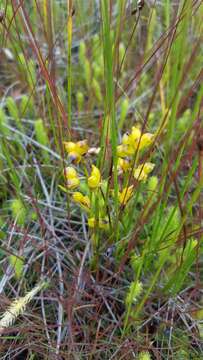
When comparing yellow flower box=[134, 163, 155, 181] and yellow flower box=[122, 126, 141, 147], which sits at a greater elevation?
yellow flower box=[122, 126, 141, 147]

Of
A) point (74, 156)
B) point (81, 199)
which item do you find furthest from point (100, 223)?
point (74, 156)

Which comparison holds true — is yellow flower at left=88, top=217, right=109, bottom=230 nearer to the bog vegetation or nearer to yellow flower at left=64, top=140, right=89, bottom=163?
the bog vegetation

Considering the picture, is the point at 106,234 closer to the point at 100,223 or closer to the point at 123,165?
the point at 100,223

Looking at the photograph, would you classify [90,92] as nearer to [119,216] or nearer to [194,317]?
[119,216]

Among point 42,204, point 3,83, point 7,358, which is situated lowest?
point 7,358

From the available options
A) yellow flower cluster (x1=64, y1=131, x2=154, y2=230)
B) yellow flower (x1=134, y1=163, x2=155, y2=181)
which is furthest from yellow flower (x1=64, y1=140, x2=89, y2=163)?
yellow flower (x1=134, y1=163, x2=155, y2=181)

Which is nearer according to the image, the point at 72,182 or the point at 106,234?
the point at 72,182

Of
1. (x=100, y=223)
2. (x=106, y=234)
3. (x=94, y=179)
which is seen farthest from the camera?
(x=106, y=234)

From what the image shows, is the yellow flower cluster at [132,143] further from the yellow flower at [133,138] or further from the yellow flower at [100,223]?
the yellow flower at [100,223]

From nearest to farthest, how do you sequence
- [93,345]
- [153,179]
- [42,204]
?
[93,345], [153,179], [42,204]

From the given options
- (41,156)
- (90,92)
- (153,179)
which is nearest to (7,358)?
(153,179)

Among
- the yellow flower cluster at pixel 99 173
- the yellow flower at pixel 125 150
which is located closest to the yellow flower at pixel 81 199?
the yellow flower cluster at pixel 99 173
